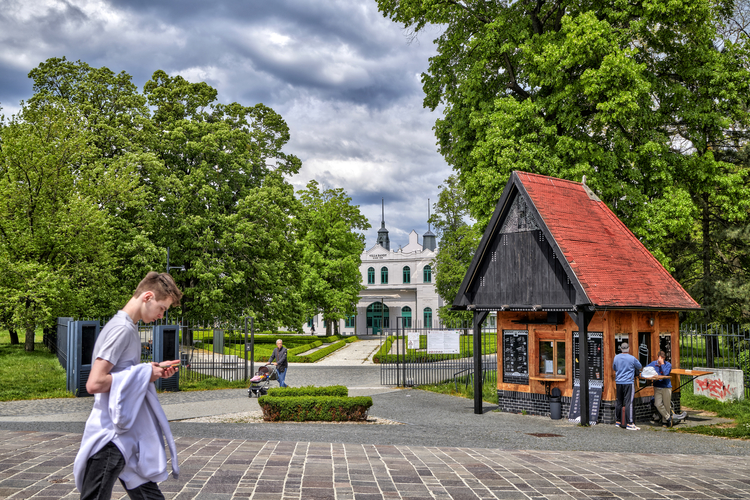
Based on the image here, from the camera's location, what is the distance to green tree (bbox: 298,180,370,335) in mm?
48875

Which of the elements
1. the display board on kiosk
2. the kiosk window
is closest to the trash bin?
the kiosk window

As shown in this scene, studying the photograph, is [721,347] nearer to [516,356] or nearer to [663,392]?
[663,392]

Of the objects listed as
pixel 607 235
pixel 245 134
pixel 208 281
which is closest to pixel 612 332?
pixel 607 235

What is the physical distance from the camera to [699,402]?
17.6 metres

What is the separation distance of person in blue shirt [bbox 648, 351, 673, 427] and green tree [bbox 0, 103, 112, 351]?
21448mm

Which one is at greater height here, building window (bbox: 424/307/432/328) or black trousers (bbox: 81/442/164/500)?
black trousers (bbox: 81/442/164/500)

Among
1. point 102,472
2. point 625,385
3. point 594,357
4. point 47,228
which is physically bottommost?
point 625,385

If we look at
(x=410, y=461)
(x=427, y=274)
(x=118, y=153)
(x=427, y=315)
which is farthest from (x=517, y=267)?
(x=427, y=274)

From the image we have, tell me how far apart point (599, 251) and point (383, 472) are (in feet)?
33.9

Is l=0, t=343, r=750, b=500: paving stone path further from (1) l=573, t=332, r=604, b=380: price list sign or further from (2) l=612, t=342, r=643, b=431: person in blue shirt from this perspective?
(1) l=573, t=332, r=604, b=380: price list sign

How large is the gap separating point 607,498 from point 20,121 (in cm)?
3204

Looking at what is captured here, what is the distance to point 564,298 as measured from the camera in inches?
583

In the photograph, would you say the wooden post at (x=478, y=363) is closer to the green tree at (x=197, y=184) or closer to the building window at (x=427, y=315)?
the green tree at (x=197, y=184)

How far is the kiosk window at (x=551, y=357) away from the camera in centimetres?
1572
